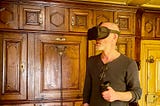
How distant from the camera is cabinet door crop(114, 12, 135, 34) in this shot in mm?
3672

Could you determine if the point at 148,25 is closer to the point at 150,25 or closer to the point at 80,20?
the point at 150,25

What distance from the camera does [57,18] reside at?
11.1 ft

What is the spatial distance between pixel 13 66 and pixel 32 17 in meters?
0.66

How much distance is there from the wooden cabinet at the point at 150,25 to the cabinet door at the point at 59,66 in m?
1.01

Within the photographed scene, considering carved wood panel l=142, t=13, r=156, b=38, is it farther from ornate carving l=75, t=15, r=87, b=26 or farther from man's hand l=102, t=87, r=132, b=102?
man's hand l=102, t=87, r=132, b=102

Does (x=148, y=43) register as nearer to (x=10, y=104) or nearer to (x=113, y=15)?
(x=113, y=15)

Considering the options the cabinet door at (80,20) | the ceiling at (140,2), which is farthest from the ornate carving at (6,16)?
the ceiling at (140,2)

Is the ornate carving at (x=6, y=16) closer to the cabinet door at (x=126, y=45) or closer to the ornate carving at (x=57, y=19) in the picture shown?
the ornate carving at (x=57, y=19)

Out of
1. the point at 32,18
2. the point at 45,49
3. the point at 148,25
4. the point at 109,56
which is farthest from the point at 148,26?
the point at 109,56

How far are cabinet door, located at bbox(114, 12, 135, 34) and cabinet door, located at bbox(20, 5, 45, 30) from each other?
41.4 inches

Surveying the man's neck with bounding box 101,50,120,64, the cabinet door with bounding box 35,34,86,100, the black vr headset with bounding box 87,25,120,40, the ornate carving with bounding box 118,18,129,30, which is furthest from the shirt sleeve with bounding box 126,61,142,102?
the ornate carving with bounding box 118,18,129,30

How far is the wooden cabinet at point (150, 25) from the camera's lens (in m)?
3.89

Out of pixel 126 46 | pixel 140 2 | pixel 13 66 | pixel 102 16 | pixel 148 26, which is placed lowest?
pixel 13 66

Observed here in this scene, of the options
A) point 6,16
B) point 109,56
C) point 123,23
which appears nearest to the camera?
point 109,56
